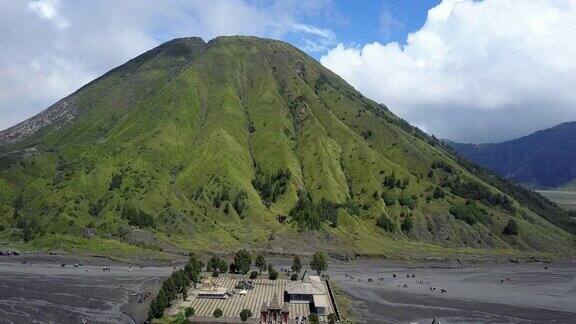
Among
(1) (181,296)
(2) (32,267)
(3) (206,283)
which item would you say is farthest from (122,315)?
(2) (32,267)

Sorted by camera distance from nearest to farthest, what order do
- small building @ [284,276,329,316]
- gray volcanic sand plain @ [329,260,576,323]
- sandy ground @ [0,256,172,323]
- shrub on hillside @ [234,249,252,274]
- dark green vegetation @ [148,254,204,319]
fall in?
dark green vegetation @ [148,254,204,319]
sandy ground @ [0,256,172,323]
small building @ [284,276,329,316]
gray volcanic sand plain @ [329,260,576,323]
shrub on hillside @ [234,249,252,274]

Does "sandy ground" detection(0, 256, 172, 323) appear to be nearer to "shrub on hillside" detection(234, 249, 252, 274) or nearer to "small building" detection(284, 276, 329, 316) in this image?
"shrub on hillside" detection(234, 249, 252, 274)

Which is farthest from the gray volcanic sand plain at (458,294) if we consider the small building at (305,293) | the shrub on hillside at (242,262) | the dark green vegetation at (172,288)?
the dark green vegetation at (172,288)

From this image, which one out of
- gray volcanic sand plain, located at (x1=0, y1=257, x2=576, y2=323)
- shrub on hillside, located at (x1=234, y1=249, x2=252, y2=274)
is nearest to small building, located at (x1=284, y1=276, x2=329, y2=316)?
gray volcanic sand plain, located at (x1=0, y1=257, x2=576, y2=323)

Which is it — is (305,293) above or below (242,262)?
below

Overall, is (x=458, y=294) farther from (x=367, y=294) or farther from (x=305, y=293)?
(x=305, y=293)

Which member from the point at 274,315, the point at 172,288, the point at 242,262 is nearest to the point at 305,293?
the point at 274,315

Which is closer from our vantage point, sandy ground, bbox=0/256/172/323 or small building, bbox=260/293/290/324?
small building, bbox=260/293/290/324
